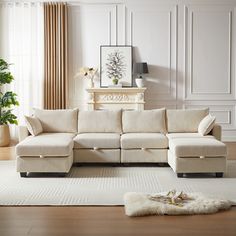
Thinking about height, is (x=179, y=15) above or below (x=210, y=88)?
above

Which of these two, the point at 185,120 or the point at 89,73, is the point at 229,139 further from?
the point at 89,73

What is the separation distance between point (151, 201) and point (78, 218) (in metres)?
0.70

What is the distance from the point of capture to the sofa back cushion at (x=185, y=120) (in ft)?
21.7

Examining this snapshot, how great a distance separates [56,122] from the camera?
21.9ft

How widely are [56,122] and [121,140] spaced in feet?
3.59

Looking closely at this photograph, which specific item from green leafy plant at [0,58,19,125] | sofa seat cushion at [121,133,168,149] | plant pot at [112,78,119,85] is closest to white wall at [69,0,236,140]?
plant pot at [112,78,119,85]

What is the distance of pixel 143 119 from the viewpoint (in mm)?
6613

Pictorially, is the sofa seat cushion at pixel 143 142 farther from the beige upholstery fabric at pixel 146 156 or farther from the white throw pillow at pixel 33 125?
the white throw pillow at pixel 33 125

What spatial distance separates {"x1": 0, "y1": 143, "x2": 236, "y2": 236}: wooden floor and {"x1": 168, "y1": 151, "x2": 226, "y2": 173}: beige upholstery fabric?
5.53ft

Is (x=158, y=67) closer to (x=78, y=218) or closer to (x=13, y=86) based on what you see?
(x=13, y=86)

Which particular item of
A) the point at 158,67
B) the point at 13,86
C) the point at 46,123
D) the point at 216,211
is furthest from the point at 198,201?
the point at 13,86

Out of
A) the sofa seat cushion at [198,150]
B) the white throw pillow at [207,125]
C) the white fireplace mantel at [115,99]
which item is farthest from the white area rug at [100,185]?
the white fireplace mantel at [115,99]

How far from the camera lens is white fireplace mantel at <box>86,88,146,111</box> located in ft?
27.5

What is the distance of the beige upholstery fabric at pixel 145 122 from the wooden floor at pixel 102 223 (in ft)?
9.39
